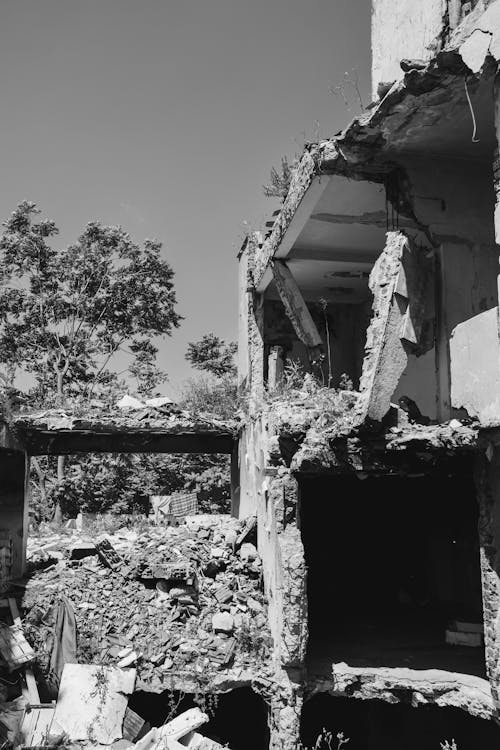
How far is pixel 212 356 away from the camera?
23.2 meters

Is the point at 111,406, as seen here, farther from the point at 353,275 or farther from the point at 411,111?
the point at 411,111

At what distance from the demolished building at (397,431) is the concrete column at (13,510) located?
0.02 m

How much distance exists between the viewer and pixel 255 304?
1310cm

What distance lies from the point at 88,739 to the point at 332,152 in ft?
24.8

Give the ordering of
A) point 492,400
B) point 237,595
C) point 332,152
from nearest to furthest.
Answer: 1. point 492,400
2. point 332,152
3. point 237,595

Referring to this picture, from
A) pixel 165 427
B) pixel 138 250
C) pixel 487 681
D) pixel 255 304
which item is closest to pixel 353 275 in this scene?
pixel 255 304

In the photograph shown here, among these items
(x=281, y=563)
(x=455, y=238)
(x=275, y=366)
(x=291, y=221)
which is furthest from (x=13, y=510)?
(x=455, y=238)

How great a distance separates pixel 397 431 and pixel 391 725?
494 centimetres

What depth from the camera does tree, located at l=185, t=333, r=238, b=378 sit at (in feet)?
75.9

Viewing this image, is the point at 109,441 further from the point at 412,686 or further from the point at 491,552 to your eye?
the point at 491,552

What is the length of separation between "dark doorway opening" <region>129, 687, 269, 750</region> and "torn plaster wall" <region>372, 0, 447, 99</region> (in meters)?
8.55

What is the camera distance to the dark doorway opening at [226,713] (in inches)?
367

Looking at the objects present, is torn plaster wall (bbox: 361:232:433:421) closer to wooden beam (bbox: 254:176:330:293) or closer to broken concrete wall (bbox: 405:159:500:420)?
broken concrete wall (bbox: 405:159:500:420)

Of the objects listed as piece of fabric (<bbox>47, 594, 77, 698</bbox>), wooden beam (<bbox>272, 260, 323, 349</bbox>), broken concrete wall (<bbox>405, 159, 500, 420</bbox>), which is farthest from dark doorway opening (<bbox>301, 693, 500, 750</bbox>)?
wooden beam (<bbox>272, 260, 323, 349</bbox>)
